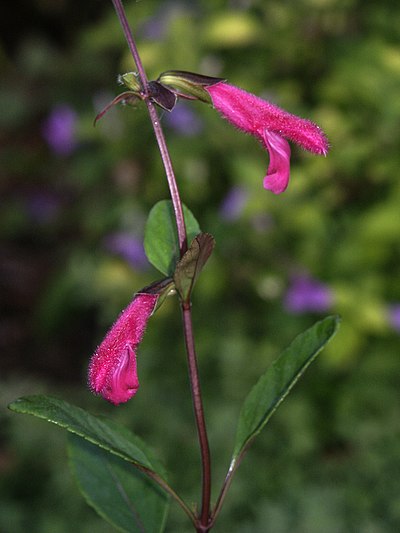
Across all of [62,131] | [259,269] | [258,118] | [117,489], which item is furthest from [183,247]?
[62,131]

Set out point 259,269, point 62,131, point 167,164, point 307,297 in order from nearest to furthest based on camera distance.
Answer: point 167,164 < point 307,297 < point 259,269 < point 62,131

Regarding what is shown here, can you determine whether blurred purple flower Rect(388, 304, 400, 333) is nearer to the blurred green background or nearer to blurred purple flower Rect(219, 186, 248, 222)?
the blurred green background

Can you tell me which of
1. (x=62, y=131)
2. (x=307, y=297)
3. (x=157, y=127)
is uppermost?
(x=157, y=127)

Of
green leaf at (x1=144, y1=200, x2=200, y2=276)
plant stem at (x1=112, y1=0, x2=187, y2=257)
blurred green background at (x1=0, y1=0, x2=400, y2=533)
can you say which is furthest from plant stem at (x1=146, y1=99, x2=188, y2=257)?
blurred green background at (x1=0, y1=0, x2=400, y2=533)

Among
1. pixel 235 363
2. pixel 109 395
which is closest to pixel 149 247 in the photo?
pixel 109 395

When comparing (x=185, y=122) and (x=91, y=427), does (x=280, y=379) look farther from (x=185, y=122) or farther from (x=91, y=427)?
(x=185, y=122)

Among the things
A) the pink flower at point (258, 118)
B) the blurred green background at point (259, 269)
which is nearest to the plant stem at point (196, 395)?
the pink flower at point (258, 118)

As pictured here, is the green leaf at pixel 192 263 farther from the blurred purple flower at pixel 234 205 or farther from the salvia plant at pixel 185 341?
the blurred purple flower at pixel 234 205
